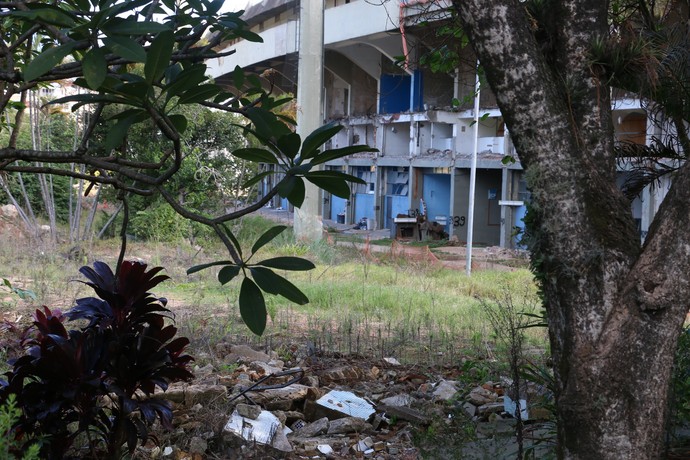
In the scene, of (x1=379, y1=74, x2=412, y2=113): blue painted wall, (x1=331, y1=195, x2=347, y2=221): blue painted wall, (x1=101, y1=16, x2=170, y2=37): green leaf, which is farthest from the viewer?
(x1=331, y1=195, x2=347, y2=221): blue painted wall

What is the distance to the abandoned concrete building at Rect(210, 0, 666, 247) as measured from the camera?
2253 centimetres

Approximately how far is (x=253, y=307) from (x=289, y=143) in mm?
473

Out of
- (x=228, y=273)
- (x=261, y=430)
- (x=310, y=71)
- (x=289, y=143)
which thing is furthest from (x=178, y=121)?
(x=310, y=71)

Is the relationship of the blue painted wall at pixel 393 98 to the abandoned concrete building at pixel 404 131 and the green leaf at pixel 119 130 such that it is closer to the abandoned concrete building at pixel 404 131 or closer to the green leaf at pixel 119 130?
the abandoned concrete building at pixel 404 131

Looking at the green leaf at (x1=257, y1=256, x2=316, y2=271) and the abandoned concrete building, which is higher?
the abandoned concrete building

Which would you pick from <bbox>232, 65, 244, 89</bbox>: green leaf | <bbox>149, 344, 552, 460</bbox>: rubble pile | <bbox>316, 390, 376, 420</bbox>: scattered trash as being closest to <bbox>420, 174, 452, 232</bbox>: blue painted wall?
<bbox>149, 344, 552, 460</bbox>: rubble pile

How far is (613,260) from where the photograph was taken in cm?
299

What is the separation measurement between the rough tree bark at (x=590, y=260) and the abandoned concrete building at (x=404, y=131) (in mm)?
16703

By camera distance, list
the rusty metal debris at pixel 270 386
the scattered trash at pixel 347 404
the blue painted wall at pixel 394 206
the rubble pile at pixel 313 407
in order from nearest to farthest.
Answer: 1. the rubble pile at pixel 313 407
2. the rusty metal debris at pixel 270 386
3. the scattered trash at pixel 347 404
4. the blue painted wall at pixel 394 206

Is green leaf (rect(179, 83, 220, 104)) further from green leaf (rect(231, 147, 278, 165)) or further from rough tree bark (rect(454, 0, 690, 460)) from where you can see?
rough tree bark (rect(454, 0, 690, 460))

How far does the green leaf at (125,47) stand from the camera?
6.00 feet

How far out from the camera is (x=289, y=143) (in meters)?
2.19

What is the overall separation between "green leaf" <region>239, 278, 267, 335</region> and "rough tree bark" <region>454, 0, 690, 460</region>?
4.25ft

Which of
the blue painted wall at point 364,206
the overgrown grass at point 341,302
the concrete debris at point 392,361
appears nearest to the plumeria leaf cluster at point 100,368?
the overgrown grass at point 341,302
